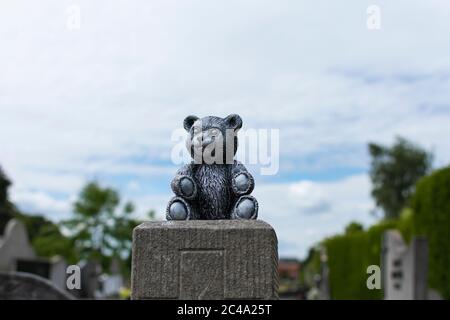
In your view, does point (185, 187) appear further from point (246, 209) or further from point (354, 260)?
point (354, 260)

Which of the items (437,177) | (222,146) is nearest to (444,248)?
(437,177)

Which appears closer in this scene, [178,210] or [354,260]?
[178,210]

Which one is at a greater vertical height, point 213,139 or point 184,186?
point 213,139

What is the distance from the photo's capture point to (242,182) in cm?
545

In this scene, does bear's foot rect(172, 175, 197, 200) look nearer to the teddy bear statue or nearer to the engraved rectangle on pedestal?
the teddy bear statue

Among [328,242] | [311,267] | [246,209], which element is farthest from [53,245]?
[246,209]

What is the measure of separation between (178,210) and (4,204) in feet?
135

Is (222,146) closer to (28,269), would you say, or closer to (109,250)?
(28,269)

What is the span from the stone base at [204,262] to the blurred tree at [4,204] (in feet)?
133

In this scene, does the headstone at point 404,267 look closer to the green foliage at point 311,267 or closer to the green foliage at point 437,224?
the green foliage at point 437,224

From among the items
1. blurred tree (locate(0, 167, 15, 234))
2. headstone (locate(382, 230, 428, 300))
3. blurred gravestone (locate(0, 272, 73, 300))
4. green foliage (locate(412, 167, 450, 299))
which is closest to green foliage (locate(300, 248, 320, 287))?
blurred tree (locate(0, 167, 15, 234))
